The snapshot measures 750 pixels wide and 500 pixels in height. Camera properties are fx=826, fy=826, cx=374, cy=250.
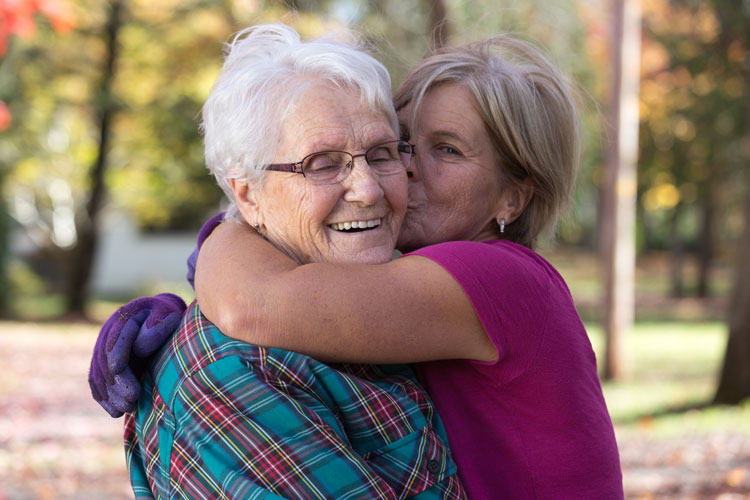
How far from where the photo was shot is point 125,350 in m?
1.93

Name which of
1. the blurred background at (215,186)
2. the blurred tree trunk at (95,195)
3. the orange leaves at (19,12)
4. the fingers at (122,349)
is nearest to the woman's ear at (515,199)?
the blurred background at (215,186)

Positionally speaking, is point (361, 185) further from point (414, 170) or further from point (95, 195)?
point (95, 195)

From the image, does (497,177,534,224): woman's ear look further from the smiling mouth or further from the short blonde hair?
the smiling mouth

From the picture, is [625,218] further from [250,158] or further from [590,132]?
[250,158]

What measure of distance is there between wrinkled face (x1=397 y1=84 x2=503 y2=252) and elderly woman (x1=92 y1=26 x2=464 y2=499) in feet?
0.31

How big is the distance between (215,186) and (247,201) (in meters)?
18.6

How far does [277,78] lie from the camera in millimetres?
1999

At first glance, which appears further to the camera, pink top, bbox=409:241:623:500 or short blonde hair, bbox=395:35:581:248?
short blonde hair, bbox=395:35:581:248

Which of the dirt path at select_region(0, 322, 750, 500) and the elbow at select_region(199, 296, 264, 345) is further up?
the elbow at select_region(199, 296, 264, 345)

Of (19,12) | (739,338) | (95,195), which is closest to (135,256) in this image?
(95,195)

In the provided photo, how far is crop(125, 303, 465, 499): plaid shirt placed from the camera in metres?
1.71

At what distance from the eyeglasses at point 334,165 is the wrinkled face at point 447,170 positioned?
6.9 inches

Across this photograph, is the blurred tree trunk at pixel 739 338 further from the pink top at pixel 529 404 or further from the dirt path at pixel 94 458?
the pink top at pixel 529 404

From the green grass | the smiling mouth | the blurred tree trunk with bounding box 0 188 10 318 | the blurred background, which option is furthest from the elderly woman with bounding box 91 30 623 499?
the blurred tree trunk with bounding box 0 188 10 318
